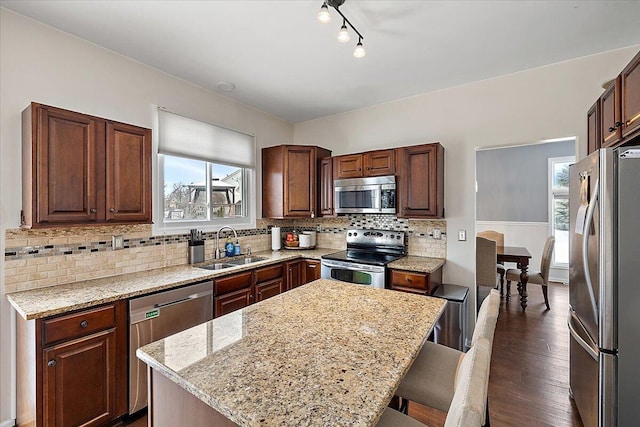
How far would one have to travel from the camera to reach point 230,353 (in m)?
1.12

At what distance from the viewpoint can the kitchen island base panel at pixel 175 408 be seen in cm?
98

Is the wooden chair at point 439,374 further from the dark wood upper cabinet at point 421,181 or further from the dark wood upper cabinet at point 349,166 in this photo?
the dark wood upper cabinet at point 349,166

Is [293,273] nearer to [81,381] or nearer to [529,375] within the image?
[81,381]

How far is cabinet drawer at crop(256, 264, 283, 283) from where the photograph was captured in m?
3.09

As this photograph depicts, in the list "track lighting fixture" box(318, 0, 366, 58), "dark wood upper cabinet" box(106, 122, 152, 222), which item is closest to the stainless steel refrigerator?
"track lighting fixture" box(318, 0, 366, 58)

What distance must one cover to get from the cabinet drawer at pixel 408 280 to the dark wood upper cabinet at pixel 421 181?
0.64 metres

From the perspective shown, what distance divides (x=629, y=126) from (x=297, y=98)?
114 inches

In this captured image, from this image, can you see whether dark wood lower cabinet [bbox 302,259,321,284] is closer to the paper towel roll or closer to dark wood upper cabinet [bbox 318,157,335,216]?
the paper towel roll

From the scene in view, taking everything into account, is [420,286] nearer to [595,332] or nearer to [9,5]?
[595,332]

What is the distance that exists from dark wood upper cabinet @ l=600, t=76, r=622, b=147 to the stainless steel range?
75.6 inches

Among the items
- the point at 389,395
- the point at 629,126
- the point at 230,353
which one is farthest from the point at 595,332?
the point at 230,353

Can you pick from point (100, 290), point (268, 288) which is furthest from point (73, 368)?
point (268, 288)

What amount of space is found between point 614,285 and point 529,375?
146 centimetres

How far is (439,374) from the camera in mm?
1412
